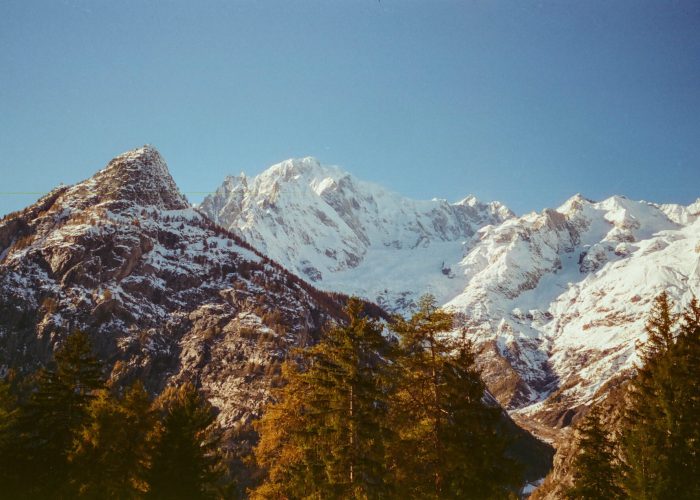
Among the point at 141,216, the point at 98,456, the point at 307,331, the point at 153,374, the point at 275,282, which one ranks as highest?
the point at 141,216

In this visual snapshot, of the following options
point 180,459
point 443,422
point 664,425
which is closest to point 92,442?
point 180,459

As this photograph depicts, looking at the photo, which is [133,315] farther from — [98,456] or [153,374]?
[98,456]

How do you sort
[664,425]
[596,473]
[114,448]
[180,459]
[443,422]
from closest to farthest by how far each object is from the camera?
[443,422] → [664,425] → [180,459] → [114,448] → [596,473]

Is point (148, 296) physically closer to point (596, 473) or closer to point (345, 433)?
point (596, 473)

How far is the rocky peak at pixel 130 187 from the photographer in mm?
180500

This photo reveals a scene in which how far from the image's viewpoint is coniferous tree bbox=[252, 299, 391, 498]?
24484mm

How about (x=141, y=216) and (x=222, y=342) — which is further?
(x=141, y=216)

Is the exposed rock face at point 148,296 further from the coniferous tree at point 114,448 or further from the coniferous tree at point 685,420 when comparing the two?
the coniferous tree at point 685,420

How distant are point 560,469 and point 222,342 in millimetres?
86174

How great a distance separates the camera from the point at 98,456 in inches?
1296

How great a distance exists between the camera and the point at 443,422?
962 inches

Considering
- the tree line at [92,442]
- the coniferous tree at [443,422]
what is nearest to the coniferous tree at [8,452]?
the tree line at [92,442]

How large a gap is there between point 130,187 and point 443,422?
179 m

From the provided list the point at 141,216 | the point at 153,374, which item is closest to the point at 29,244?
the point at 141,216
